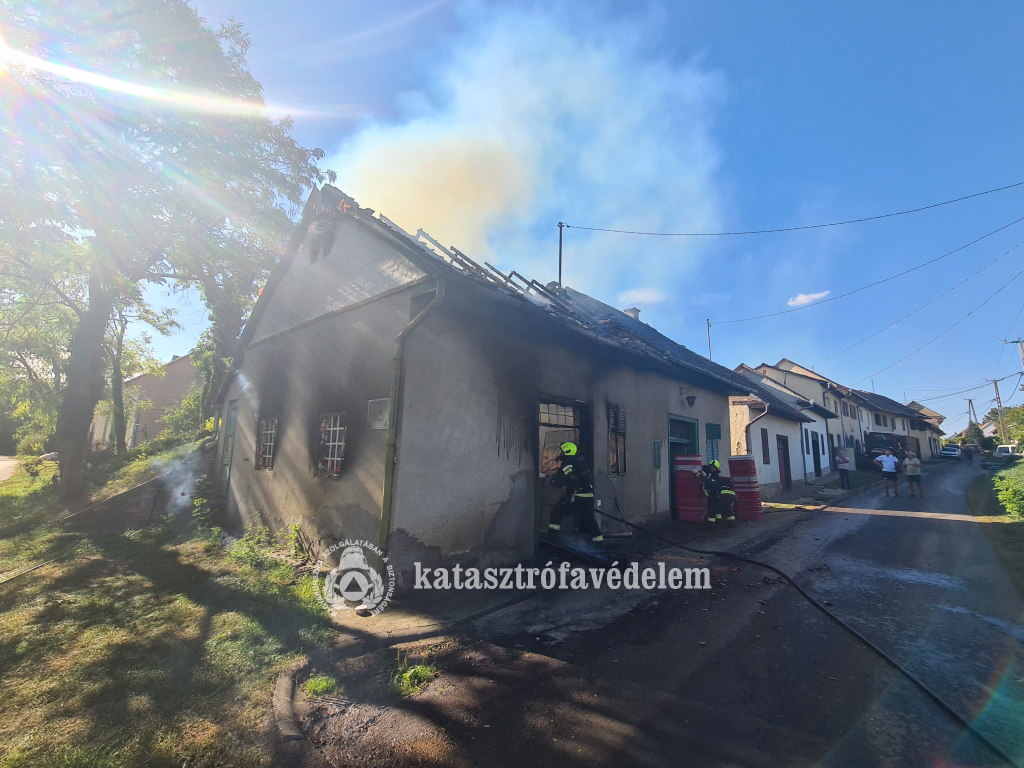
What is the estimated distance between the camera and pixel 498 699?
307 centimetres

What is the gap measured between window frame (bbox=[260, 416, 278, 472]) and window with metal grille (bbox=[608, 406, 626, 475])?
6217mm

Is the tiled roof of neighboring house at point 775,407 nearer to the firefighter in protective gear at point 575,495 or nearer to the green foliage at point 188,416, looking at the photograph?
the firefighter in protective gear at point 575,495

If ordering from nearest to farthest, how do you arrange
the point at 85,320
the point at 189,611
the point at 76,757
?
the point at 76,757, the point at 189,611, the point at 85,320

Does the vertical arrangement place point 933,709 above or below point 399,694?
above

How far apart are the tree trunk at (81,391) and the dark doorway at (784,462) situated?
2233 cm

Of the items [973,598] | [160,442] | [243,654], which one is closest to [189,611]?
[243,654]

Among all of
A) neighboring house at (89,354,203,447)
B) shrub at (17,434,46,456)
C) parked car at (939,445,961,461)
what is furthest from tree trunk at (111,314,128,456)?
parked car at (939,445,961,461)

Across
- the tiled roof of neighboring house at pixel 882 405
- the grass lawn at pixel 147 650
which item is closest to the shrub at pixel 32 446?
the grass lawn at pixel 147 650

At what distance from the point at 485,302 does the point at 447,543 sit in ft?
10.4

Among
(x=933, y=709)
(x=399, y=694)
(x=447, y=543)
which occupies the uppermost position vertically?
(x=447, y=543)

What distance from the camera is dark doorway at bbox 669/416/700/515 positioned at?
1010 centimetres

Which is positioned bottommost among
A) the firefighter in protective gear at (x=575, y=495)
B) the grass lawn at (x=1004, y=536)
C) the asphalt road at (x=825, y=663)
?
the asphalt road at (x=825, y=663)

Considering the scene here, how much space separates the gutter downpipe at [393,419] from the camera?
502cm

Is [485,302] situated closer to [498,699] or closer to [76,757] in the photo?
[498,699]
